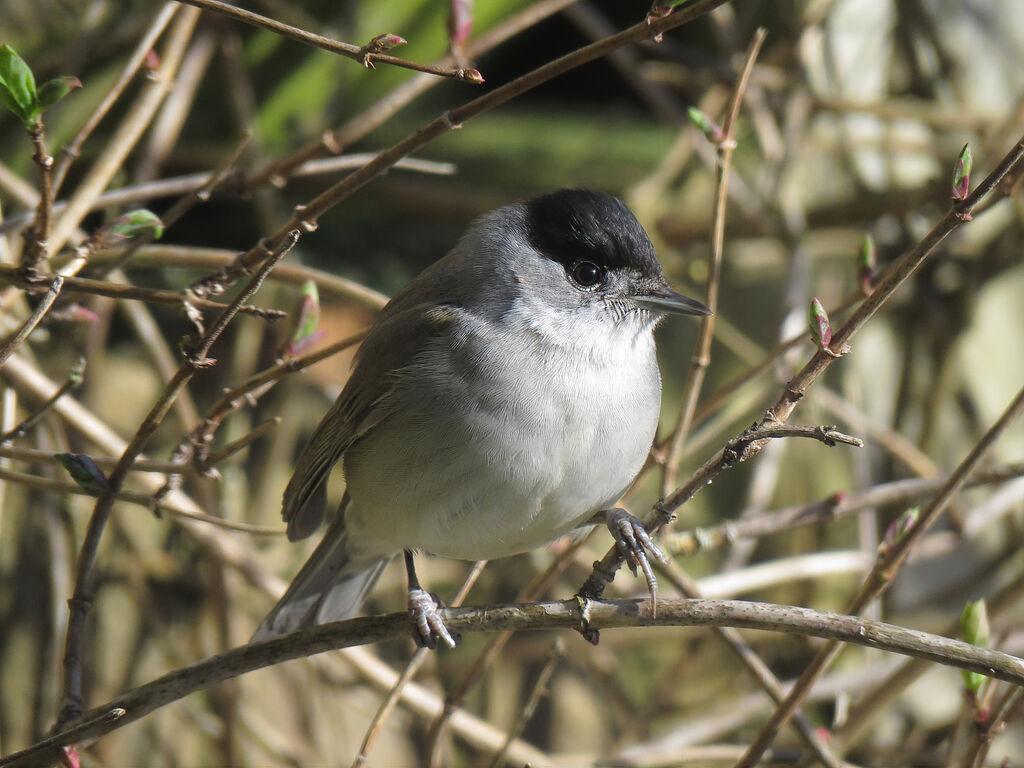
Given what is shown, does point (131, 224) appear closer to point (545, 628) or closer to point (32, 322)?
point (32, 322)

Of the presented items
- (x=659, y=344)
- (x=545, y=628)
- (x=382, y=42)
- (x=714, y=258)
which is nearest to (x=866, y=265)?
(x=714, y=258)

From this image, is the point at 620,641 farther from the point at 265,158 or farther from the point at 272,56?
the point at 272,56

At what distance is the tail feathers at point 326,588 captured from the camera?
296 cm

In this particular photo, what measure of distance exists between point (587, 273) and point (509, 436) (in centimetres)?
61

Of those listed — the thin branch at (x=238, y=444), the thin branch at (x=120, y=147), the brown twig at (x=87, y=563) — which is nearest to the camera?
the brown twig at (x=87, y=563)

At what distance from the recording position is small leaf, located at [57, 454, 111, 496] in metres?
1.91

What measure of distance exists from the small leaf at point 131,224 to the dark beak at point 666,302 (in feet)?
4.06

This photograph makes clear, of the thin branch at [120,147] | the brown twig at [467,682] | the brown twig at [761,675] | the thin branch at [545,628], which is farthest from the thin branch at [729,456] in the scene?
the thin branch at [120,147]

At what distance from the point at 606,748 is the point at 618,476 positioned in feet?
6.54

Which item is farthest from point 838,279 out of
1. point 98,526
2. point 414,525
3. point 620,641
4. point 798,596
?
point 98,526

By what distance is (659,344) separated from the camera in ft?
15.2

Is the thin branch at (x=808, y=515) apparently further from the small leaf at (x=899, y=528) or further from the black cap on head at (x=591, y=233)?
the black cap on head at (x=591, y=233)

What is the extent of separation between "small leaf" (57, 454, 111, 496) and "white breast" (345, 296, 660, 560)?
777mm

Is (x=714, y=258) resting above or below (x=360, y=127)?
below
